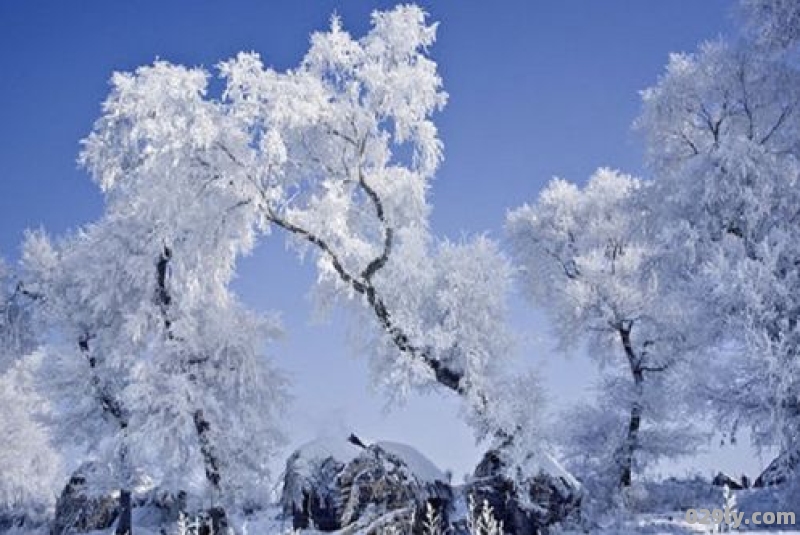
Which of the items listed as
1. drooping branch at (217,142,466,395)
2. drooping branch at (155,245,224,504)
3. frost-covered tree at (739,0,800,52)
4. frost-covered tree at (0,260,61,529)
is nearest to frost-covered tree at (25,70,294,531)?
drooping branch at (155,245,224,504)

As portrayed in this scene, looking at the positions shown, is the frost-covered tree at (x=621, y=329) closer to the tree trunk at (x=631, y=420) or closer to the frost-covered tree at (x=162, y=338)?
the tree trunk at (x=631, y=420)

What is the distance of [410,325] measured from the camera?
18.5m

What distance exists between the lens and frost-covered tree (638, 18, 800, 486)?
49.0ft

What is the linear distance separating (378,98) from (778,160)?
30.4 feet

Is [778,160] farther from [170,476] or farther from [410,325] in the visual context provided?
[170,476]

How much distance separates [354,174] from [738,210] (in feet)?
29.1

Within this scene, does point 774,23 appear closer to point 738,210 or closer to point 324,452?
point 738,210

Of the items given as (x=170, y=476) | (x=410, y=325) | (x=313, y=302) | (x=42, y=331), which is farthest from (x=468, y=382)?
(x=42, y=331)

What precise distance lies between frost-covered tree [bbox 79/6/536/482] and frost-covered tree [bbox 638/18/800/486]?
4.78 meters

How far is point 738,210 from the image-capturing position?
17.3m

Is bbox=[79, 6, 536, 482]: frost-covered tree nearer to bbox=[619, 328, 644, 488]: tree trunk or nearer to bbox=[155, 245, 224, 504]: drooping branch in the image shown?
bbox=[155, 245, 224, 504]: drooping branch

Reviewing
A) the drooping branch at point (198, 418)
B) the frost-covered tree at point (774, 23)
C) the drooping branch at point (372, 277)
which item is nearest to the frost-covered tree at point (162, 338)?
the drooping branch at point (198, 418)

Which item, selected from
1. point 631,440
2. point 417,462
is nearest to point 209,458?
point 417,462

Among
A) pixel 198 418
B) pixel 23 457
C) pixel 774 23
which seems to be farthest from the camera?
pixel 23 457
